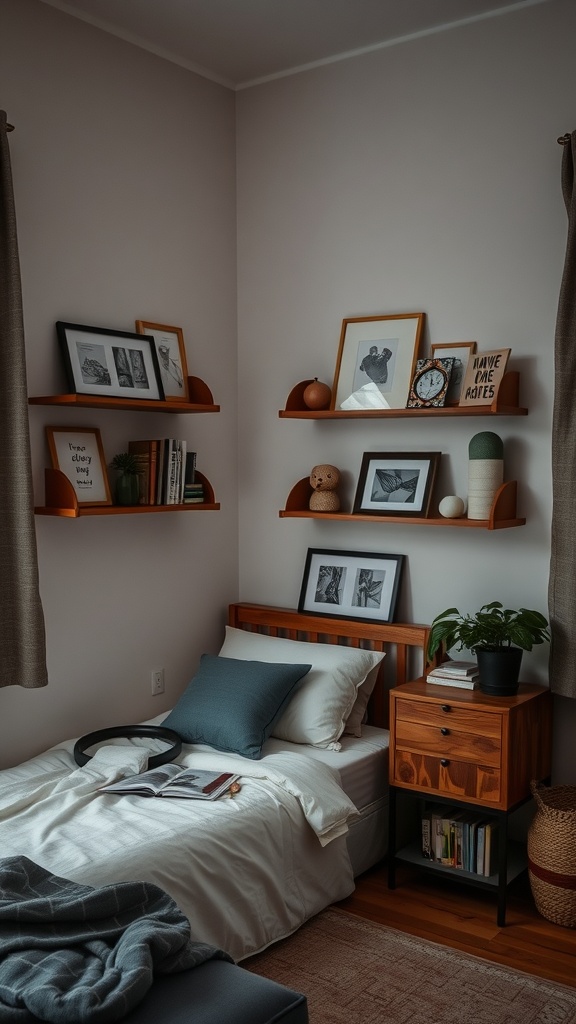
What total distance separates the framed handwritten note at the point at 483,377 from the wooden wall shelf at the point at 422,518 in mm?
312

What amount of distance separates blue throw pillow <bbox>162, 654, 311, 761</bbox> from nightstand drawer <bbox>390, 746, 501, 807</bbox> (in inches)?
18.0

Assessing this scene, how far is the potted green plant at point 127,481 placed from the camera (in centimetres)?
334

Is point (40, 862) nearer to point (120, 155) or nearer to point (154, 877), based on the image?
point (154, 877)

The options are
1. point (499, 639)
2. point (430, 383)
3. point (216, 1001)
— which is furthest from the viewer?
point (430, 383)

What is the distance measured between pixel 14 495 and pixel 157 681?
1115 mm

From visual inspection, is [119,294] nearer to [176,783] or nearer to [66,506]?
[66,506]

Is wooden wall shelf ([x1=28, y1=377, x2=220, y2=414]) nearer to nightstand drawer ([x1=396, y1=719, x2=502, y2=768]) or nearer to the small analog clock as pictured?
the small analog clock

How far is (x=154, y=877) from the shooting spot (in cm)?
238

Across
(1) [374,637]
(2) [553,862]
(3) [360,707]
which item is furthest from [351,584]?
(2) [553,862]

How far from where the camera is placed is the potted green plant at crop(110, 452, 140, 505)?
131 inches

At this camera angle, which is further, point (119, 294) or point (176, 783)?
point (119, 294)

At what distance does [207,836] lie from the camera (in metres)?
2.58

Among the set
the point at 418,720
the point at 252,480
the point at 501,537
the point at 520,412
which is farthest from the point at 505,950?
the point at 252,480

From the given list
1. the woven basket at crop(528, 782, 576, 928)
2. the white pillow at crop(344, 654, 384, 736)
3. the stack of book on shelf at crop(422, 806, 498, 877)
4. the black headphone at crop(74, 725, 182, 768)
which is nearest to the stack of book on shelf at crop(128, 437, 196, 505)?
the black headphone at crop(74, 725, 182, 768)
